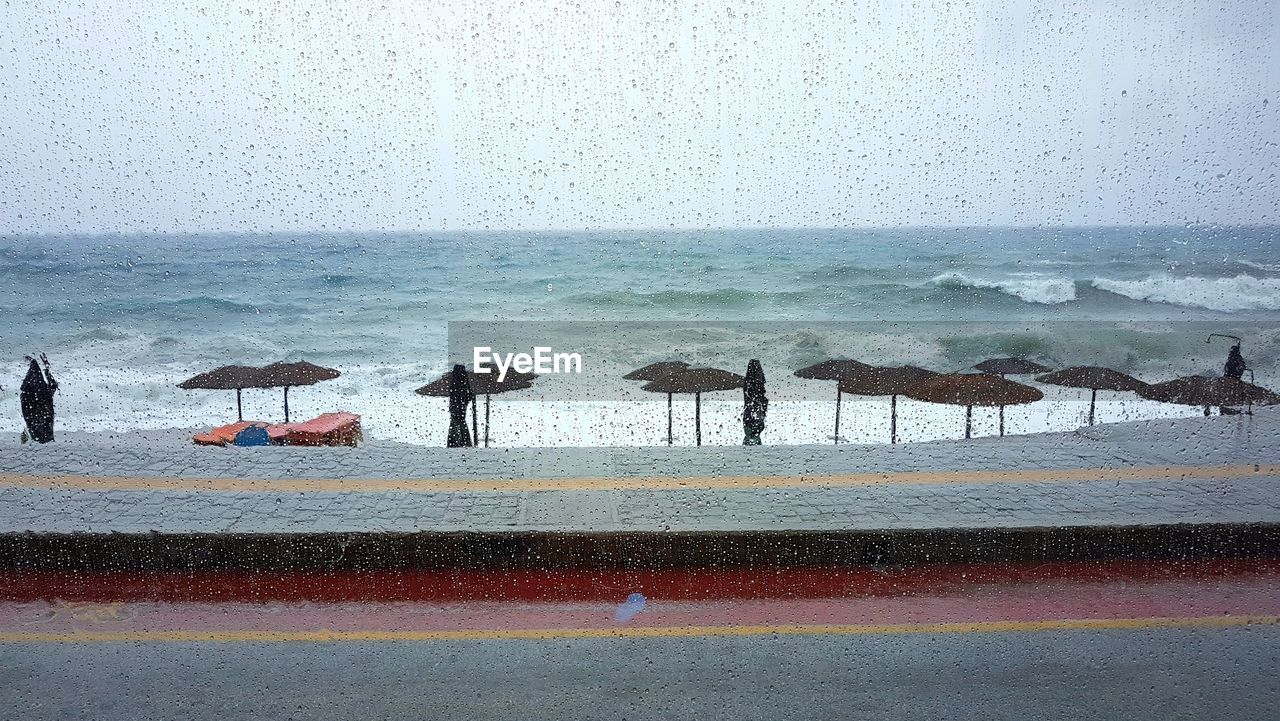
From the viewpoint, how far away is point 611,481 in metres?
6.81

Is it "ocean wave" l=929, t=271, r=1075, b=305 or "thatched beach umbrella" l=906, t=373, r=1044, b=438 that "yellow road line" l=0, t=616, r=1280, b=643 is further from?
"ocean wave" l=929, t=271, r=1075, b=305

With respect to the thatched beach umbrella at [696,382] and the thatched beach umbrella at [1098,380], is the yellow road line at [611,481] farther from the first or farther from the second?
the thatched beach umbrella at [696,382]

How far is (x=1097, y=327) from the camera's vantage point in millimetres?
34375

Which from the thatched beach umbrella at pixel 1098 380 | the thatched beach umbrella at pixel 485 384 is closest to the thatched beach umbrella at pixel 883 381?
the thatched beach umbrella at pixel 1098 380

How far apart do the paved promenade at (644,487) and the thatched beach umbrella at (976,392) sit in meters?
1.27

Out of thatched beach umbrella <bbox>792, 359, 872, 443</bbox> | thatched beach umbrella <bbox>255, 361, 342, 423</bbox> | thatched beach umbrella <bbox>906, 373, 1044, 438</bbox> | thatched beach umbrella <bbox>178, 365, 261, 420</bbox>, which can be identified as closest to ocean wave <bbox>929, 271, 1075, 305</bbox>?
thatched beach umbrella <bbox>792, 359, 872, 443</bbox>

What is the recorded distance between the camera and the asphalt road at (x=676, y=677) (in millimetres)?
3711

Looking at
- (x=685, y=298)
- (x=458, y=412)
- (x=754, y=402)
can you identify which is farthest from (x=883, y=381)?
(x=685, y=298)

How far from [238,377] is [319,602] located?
26.3 ft

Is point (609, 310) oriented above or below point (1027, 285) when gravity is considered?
below

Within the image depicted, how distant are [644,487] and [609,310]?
107 ft

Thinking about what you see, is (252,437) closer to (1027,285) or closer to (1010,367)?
(1010,367)

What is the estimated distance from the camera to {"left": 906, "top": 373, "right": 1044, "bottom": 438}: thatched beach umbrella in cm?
980

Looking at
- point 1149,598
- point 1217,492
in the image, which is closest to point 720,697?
point 1149,598
